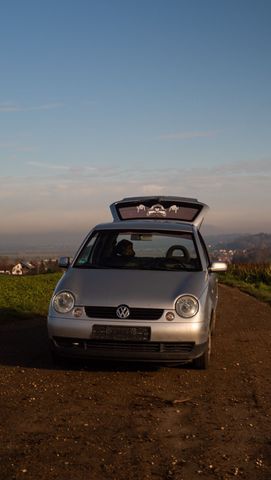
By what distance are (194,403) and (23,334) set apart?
4505mm

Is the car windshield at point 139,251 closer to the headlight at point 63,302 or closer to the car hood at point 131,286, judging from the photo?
the car hood at point 131,286

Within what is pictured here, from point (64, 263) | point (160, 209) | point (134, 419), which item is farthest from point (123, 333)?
point (160, 209)

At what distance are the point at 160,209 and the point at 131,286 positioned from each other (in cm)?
407

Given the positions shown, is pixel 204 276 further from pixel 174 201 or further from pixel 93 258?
pixel 174 201

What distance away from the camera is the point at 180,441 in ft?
15.1

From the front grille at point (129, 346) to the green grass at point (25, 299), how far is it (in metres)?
5.24

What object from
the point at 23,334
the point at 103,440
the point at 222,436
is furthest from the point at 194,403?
the point at 23,334

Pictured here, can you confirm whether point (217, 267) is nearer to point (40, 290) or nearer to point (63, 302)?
point (63, 302)

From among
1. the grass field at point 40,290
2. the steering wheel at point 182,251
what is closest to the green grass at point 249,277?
the grass field at point 40,290

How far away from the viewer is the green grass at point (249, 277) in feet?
67.7

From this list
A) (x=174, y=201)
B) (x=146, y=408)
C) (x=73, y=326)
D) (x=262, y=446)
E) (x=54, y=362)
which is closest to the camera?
(x=262, y=446)

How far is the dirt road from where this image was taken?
408 centimetres

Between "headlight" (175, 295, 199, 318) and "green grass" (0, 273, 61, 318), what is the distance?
18.6 ft

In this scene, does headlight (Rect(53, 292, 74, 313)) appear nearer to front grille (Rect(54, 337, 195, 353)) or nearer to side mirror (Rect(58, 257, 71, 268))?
front grille (Rect(54, 337, 195, 353))
